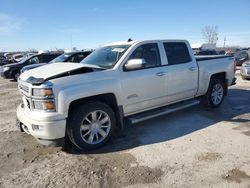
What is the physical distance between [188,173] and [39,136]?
237 cm

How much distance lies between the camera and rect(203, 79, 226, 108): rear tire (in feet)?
20.7

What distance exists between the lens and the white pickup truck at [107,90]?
371cm

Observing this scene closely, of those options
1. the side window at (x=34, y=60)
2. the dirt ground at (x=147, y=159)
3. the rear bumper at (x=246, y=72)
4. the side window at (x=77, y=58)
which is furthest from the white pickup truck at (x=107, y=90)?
the side window at (x=34, y=60)

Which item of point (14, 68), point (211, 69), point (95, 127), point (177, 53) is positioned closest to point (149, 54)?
point (177, 53)

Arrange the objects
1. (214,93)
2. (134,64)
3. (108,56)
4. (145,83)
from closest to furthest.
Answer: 1. (134,64)
2. (145,83)
3. (108,56)
4. (214,93)

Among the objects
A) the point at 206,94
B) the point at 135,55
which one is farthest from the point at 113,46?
the point at 206,94

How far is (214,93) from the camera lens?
21.2ft

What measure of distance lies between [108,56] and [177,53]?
1.71 meters

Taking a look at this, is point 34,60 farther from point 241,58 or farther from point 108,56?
point 241,58

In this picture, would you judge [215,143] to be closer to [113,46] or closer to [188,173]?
[188,173]

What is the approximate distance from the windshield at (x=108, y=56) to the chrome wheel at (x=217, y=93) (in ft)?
9.96

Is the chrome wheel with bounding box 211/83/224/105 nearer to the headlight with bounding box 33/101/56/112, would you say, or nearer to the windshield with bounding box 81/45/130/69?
the windshield with bounding box 81/45/130/69

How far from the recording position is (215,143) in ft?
14.0

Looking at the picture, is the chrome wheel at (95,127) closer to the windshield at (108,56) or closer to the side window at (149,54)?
the windshield at (108,56)
